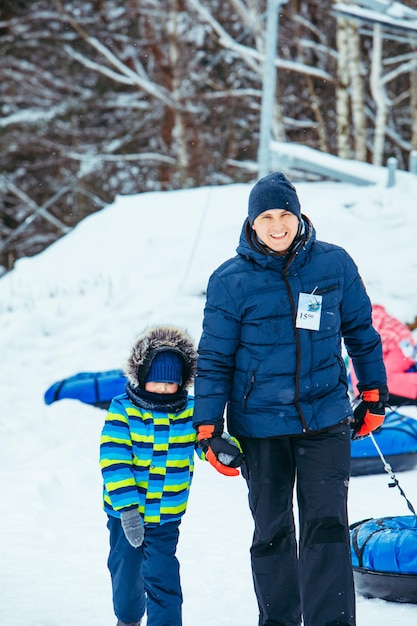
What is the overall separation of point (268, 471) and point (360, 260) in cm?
641

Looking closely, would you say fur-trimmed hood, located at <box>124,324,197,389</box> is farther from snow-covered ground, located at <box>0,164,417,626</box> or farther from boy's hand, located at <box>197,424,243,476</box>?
snow-covered ground, located at <box>0,164,417,626</box>

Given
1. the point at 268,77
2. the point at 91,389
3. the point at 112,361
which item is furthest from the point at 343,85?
the point at 91,389

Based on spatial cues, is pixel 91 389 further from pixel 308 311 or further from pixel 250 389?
pixel 308 311

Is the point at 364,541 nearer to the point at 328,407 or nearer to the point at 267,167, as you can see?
the point at 328,407

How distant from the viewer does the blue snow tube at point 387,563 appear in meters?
3.45

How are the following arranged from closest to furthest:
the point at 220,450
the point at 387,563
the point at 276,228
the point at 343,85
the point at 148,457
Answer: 1. the point at 220,450
2. the point at 276,228
3. the point at 148,457
4. the point at 387,563
5. the point at 343,85

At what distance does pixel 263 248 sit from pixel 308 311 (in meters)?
0.26

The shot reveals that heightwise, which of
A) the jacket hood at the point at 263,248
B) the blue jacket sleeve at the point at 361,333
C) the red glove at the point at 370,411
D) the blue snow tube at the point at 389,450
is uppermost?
the jacket hood at the point at 263,248

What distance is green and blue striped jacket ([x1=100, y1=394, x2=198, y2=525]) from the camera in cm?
305

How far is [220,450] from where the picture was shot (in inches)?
114

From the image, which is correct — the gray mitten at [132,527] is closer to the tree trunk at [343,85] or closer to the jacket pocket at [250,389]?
the jacket pocket at [250,389]

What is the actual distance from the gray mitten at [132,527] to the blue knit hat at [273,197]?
1.06 metres

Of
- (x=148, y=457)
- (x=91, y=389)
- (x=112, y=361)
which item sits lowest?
(x=112, y=361)

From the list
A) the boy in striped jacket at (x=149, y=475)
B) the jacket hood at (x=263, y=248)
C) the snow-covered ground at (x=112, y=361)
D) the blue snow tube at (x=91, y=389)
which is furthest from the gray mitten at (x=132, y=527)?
the blue snow tube at (x=91, y=389)
